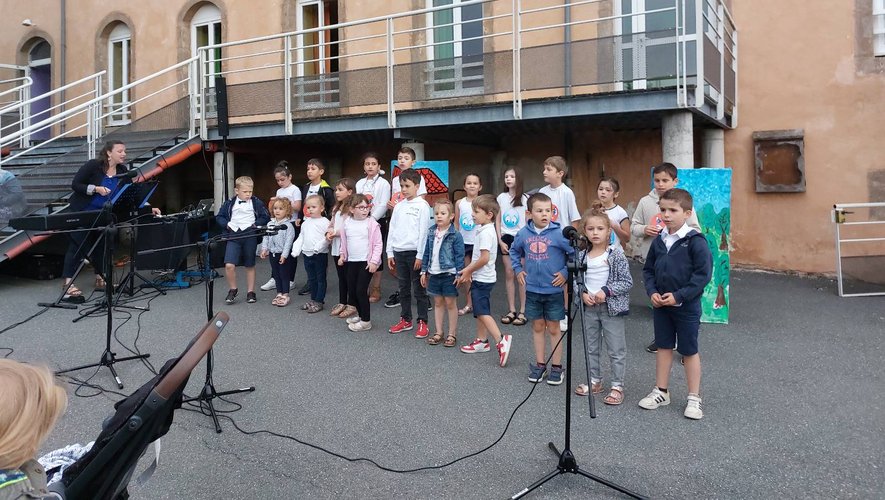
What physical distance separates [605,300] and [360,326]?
288cm

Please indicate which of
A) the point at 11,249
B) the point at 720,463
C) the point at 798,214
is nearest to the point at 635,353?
Result: the point at 720,463

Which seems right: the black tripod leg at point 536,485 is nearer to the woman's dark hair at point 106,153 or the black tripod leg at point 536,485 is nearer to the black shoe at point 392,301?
the black shoe at point 392,301

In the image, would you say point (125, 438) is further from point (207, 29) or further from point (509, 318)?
point (207, 29)

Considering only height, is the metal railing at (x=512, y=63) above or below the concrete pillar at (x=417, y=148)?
above

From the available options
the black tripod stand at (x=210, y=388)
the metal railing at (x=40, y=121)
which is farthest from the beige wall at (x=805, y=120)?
the metal railing at (x=40, y=121)

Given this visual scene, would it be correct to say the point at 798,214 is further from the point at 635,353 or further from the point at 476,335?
the point at 476,335

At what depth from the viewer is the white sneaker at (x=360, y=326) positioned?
6418mm

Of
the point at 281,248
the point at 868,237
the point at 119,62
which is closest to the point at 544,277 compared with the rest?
the point at 281,248

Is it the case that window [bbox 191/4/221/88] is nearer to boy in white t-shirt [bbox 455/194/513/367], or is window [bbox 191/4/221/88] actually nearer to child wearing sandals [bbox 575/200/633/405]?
boy in white t-shirt [bbox 455/194/513/367]

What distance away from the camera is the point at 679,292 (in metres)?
4.07

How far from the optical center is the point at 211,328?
2.02 meters

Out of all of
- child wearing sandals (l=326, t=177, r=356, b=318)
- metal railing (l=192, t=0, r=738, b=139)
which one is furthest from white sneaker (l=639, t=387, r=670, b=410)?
metal railing (l=192, t=0, r=738, b=139)

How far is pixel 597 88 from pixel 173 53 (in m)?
11.1

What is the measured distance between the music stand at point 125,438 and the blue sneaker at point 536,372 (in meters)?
3.29
